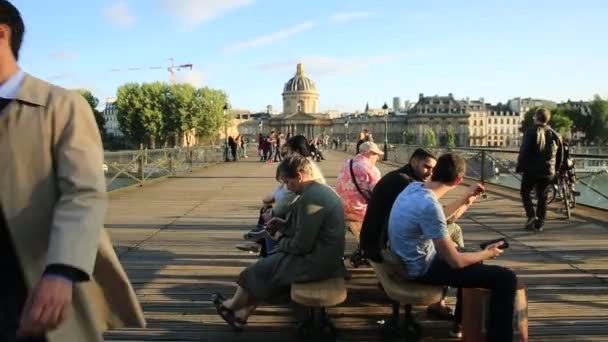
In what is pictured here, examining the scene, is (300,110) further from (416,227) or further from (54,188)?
(54,188)

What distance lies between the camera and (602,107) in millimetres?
98875

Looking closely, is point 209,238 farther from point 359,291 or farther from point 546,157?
point 546,157

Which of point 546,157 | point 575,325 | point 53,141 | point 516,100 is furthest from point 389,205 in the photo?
point 516,100

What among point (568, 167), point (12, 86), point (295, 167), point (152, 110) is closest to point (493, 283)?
point (295, 167)

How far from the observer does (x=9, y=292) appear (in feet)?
6.00

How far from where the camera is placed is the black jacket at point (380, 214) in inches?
190

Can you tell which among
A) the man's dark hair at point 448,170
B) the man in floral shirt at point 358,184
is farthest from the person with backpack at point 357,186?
the man's dark hair at point 448,170

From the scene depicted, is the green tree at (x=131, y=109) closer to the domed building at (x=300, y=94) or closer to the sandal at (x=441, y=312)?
the domed building at (x=300, y=94)

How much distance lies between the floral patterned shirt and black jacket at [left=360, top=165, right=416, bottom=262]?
1.57m

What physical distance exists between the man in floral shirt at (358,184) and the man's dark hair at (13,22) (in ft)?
16.0

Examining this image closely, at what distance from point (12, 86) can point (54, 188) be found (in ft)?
1.11

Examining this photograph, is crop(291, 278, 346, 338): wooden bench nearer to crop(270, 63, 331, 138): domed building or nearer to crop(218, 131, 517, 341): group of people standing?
crop(218, 131, 517, 341): group of people standing

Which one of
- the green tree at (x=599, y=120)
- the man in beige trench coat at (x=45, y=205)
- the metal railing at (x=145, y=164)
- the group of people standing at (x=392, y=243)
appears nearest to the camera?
the man in beige trench coat at (x=45, y=205)

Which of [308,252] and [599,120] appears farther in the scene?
[599,120]
